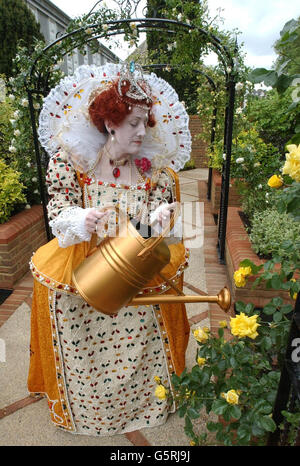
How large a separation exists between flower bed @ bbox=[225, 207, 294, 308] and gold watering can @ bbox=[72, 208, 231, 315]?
1.28 meters

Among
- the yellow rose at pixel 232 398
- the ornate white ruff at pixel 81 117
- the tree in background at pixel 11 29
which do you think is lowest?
the yellow rose at pixel 232 398

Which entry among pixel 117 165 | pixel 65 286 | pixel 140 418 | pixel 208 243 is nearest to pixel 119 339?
pixel 65 286

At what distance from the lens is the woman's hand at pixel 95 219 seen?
3.74 feet

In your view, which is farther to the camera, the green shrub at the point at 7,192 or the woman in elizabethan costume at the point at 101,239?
the green shrub at the point at 7,192

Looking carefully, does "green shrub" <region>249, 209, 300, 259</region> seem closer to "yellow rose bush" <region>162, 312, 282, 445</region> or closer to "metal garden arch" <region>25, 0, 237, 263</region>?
"metal garden arch" <region>25, 0, 237, 263</region>

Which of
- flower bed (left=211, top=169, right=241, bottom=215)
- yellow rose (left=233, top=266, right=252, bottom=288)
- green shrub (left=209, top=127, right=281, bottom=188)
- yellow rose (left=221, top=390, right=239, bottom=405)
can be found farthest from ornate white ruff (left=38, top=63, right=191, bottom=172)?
flower bed (left=211, top=169, right=241, bottom=215)

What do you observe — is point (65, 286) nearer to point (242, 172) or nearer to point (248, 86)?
point (242, 172)

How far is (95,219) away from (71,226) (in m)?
0.12

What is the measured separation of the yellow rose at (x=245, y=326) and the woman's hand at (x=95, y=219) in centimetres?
56

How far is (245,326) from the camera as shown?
99 cm

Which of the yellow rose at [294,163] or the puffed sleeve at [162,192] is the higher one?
the yellow rose at [294,163]

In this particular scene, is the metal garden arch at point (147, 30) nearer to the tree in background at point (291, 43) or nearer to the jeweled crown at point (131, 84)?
the jeweled crown at point (131, 84)

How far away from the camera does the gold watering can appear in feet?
3.18

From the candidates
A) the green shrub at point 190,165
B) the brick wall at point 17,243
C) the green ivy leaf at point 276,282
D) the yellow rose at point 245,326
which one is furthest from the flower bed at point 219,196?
the green shrub at point 190,165
